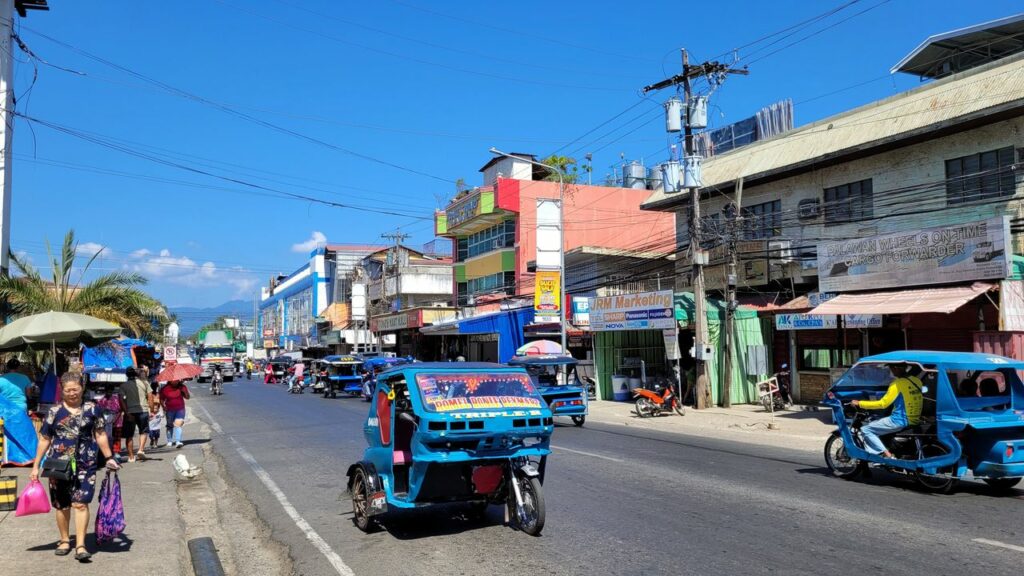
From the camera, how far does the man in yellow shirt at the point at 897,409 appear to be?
10.4 metres

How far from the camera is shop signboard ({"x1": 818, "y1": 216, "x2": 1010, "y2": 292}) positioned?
17656 millimetres

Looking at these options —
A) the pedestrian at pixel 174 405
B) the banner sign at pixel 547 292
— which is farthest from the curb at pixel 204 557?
the banner sign at pixel 547 292

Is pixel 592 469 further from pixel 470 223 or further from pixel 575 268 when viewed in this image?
pixel 470 223

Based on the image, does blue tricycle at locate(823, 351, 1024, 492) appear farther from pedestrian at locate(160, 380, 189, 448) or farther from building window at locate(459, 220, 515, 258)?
building window at locate(459, 220, 515, 258)

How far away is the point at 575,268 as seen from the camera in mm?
39844

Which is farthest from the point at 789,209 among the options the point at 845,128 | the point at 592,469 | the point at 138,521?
the point at 138,521

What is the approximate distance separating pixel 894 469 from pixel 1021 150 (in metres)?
14.1

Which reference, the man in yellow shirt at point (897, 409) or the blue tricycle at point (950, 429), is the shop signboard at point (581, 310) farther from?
the man in yellow shirt at point (897, 409)

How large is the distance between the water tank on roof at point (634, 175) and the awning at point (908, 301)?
97.1 feet

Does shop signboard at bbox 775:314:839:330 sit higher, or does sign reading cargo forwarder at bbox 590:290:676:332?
sign reading cargo forwarder at bbox 590:290:676:332

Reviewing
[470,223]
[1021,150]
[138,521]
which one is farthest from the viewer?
[470,223]

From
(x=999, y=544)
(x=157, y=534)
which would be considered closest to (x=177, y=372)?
(x=157, y=534)

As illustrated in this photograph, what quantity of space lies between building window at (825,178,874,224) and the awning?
488cm

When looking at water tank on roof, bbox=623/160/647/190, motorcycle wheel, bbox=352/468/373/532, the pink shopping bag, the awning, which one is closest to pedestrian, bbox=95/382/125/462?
the pink shopping bag
